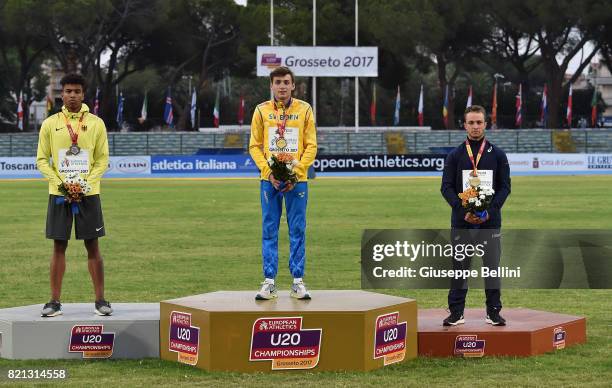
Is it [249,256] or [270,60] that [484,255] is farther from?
[270,60]

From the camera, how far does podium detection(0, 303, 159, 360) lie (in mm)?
9188

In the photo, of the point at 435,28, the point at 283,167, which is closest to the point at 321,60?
the point at 435,28

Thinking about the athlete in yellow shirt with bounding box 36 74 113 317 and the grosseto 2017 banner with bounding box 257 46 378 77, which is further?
the grosseto 2017 banner with bounding box 257 46 378 77

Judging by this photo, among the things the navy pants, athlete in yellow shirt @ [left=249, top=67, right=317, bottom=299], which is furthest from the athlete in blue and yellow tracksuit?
the navy pants

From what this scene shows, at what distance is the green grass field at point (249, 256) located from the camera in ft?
28.1

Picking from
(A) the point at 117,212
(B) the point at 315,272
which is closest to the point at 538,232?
(B) the point at 315,272

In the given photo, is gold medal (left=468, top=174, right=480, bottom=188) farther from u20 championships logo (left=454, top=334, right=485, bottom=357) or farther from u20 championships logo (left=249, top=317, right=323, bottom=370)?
u20 championships logo (left=249, top=317, right=323, bottom=370)

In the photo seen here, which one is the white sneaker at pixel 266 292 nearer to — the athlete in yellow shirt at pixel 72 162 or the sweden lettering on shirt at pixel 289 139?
the sweden lettering on shirt at pixel 289 139

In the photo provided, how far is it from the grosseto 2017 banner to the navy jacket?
186ft

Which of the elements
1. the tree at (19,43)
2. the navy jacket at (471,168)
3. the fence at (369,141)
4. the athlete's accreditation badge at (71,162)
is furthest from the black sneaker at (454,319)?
the tree at (19,43)

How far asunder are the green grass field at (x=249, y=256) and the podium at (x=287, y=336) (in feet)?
0.49

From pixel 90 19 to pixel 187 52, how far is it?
1123 centimetres

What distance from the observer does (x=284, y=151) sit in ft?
31.4

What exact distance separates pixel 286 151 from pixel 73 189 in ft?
6.18
